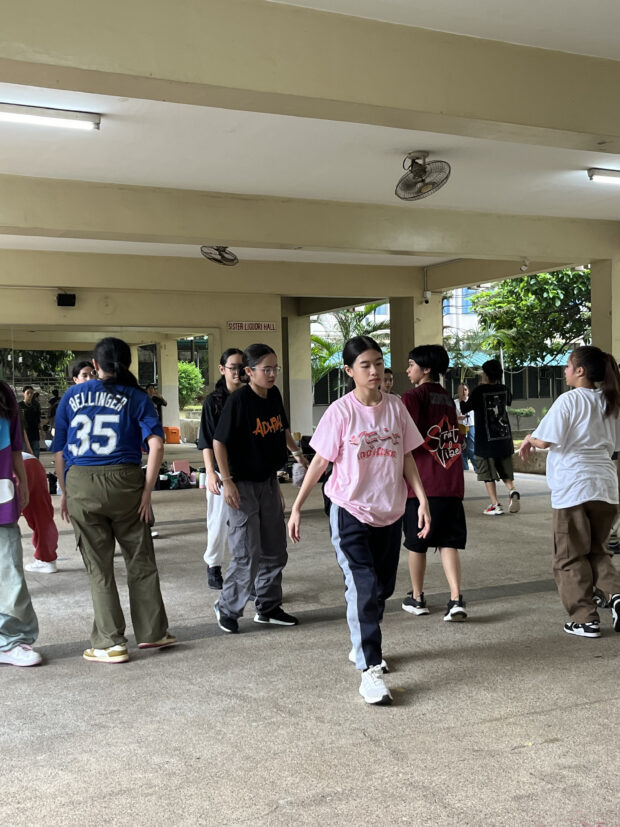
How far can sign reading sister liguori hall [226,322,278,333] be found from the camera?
15703 mm

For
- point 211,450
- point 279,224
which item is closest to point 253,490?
point 211,450

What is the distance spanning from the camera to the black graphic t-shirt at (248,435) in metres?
5.14

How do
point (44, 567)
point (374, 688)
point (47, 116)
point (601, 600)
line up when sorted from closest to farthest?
1. point (374, 688)
2. point (601, 600)
3. point (47, 116)
4. point (44, 567)

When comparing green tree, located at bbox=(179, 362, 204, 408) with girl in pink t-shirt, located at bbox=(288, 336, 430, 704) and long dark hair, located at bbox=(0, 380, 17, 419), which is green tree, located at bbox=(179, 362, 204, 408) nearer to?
long dark hair, located at bbox=(0, 380, 17, 419)

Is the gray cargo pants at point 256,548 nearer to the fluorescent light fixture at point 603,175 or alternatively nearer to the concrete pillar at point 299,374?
the fluorescent light fixture at point 603,175

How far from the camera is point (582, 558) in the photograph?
5.09 metres

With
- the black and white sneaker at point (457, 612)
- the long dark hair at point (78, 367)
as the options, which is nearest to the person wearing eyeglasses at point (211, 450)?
the black and white sneaker at point (457, 612)

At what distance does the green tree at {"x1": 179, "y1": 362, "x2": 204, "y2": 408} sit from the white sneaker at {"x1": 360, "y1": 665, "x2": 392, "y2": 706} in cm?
1466

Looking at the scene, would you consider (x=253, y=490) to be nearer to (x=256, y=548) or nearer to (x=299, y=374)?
(x=256, y=548)

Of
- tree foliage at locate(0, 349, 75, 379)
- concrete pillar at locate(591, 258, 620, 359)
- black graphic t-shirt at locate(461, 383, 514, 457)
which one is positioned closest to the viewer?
black graphic t-shirt at locate(461, 383, 514, 457)

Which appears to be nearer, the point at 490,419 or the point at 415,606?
the point at 415,606

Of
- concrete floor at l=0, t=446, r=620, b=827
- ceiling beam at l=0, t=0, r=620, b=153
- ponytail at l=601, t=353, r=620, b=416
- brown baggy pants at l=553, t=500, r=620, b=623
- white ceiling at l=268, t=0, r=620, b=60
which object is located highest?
white ceiling at l=268, t=0, r=620, b=60

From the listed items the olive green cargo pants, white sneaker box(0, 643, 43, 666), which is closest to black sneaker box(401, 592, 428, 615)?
the olive green cargo pants

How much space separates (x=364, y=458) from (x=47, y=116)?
4.20 m
